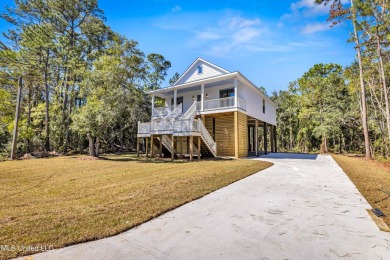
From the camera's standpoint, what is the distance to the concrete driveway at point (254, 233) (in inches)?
95.0

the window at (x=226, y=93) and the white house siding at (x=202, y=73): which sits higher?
the white house siding at (x=202, y=73)

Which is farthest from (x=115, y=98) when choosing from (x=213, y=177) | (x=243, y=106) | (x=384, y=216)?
(x=384, y=216)

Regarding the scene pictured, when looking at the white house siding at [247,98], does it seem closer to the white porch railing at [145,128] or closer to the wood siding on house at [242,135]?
the wood siding on house at [242,135]

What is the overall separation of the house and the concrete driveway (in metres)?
8.98

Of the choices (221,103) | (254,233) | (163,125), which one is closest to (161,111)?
(163,125)

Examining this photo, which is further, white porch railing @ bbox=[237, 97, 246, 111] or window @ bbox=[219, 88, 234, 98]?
window @ bbox=[219, 88, 234, 98]

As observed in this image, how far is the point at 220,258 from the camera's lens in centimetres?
231

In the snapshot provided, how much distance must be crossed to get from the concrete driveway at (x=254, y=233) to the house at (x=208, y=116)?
29.5 feet

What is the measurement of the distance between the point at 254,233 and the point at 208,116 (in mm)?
14176

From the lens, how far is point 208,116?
16875 mm

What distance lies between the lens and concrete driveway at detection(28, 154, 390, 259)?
2412 mm

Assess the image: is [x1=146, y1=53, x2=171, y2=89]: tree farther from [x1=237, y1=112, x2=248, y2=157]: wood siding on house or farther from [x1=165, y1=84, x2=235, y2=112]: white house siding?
[x1=237, y1=112, x2=248, y2=157]: wood siding on house

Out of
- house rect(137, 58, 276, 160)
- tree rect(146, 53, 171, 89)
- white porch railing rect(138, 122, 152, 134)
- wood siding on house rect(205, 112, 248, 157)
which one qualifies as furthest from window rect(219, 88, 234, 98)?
tree rect(146, 53, 171, 89)

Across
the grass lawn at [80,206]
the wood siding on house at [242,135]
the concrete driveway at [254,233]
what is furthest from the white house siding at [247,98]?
the concrete driveway at [254,233]
